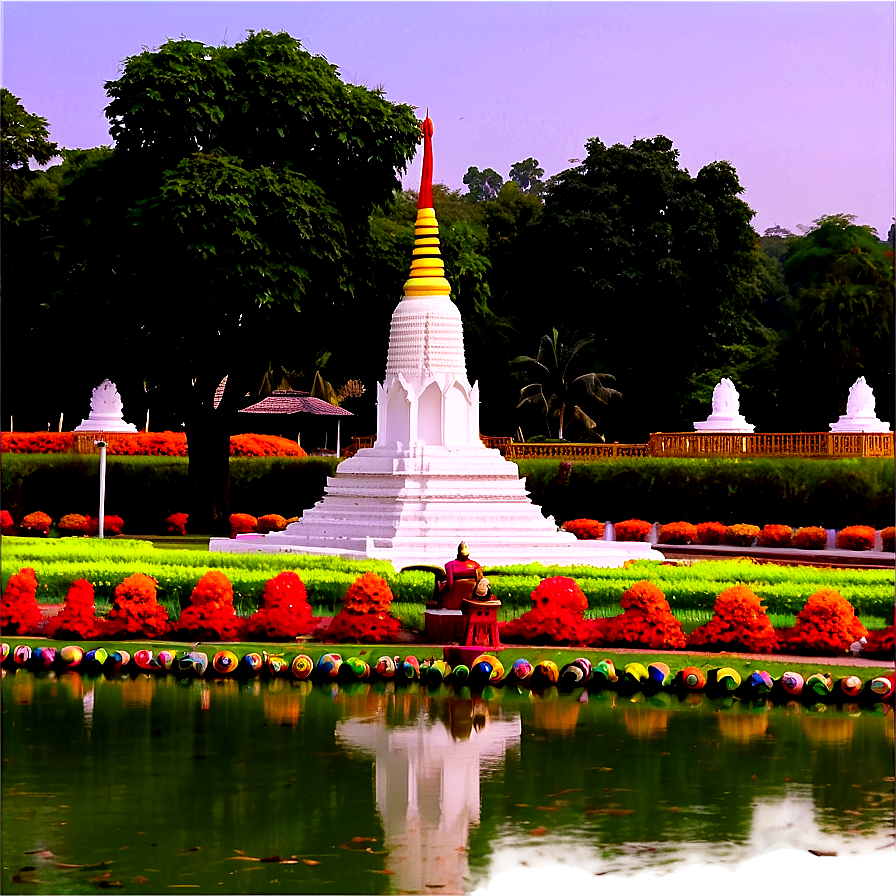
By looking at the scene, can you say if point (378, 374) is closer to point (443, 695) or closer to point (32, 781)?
point (443, 695)

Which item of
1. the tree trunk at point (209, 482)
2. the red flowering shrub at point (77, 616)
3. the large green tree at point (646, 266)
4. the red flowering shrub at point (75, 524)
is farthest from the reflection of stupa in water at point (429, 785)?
the large green tree at point (646, 266)

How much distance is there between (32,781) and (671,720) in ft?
19.5

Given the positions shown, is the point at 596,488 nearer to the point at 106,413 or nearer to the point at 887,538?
the point at 887,538

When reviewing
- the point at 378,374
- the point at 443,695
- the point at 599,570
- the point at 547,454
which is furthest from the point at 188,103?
the point at 443,695

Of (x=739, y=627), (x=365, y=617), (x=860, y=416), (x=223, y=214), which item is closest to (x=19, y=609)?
(x=365, y=617)

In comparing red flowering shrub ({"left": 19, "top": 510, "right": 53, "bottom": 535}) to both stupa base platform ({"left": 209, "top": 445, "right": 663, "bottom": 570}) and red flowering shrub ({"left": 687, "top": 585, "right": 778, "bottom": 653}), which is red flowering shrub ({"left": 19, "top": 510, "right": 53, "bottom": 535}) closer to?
stupa base platform ({"left": 209, "top": 445, "right": 663, "bottom": 570})

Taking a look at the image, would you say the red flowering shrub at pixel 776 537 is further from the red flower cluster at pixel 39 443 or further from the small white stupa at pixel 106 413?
the small white stupa at pixel 106 413

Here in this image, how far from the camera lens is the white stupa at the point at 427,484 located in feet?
86.6

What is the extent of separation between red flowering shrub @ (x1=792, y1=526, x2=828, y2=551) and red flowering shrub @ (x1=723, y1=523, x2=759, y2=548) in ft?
3.33

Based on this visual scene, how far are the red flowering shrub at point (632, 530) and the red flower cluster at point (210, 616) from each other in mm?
17319

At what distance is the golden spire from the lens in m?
29.2

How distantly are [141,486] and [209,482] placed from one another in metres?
4.09

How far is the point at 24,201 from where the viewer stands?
46.6 m

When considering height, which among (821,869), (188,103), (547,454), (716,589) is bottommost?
(821,869)
